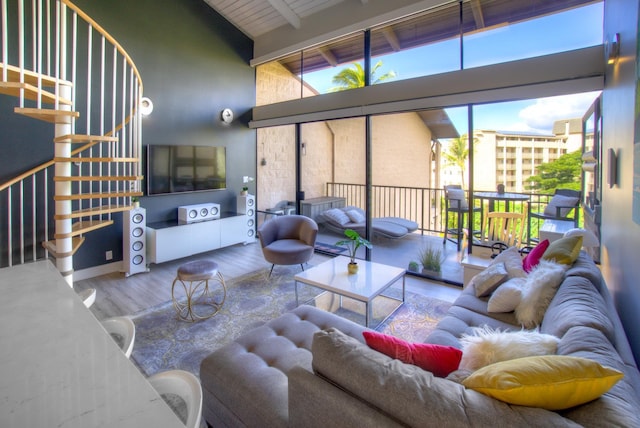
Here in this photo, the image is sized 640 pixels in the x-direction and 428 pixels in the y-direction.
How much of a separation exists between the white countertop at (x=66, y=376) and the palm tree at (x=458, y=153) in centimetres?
390

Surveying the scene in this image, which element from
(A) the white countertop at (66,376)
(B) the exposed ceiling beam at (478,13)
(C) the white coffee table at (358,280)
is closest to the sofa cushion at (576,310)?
(C) the white coffee table at (358,280)

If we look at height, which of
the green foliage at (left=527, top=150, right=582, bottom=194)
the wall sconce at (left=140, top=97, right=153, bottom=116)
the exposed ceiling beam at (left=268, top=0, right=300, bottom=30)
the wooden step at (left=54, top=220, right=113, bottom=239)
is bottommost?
the wooden step at (left=54, top=220, right=113, bottom=239)

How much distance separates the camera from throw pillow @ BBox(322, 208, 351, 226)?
220 inches

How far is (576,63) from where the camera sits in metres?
3.04

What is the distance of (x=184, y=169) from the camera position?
5.08 meters

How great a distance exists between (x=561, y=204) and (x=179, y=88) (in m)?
5.40

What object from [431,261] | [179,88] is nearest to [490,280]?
[431,261]

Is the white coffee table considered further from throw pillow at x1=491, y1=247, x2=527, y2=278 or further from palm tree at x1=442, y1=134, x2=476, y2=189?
palm tree at x1=442, y1=134, x2=476, y2=189

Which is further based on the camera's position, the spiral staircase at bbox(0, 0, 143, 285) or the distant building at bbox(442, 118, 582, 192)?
the distant building at bbox(442, 118, 582, 192)

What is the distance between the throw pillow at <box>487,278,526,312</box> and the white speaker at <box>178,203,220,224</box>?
414cm

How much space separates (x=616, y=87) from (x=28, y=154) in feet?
18.2

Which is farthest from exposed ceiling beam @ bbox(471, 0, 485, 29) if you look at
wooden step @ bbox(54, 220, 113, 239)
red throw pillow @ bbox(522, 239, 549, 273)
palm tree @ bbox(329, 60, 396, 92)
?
wooden step @ bbox(54, 220, 113, 239)

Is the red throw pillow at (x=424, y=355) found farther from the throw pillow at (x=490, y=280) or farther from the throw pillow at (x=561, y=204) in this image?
the throw pillow at (x=561, y=204)

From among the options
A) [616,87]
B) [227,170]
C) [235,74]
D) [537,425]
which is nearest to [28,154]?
[227,170]
